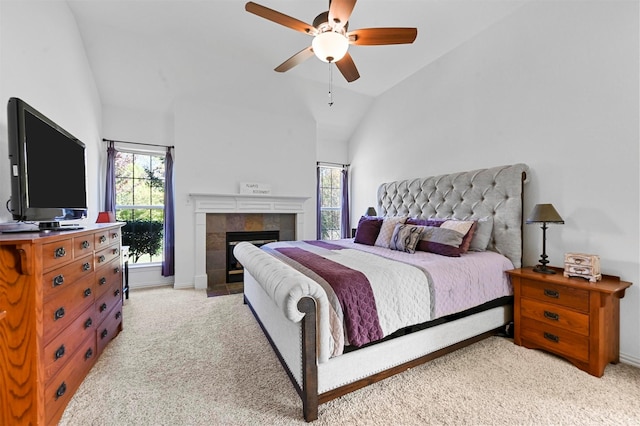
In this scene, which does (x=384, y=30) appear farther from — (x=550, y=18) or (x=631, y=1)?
(x=631, y=1)

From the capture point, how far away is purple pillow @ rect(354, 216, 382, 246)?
312cm

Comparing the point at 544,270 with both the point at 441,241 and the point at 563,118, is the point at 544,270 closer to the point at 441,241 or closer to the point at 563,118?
the point at 441,241

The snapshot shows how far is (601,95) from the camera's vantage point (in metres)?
Answer: 2.03

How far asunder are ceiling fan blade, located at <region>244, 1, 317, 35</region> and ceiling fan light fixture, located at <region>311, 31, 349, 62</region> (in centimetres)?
20

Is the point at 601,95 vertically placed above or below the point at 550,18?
below

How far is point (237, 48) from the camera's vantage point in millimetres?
3297

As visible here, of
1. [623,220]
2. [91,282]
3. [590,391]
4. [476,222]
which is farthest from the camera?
[476,222]

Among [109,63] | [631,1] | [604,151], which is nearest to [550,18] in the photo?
[631,1]

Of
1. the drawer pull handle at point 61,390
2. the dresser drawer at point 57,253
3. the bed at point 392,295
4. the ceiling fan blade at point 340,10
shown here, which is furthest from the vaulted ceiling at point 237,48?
the drawer pull handle at point 61,390

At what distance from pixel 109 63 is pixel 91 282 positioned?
2980 mm

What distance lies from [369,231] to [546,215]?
5.40 feet

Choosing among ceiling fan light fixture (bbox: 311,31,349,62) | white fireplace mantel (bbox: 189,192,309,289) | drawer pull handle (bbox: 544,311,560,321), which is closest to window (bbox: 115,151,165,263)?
white fireplace mantel (bbox: 189,192,309,289)

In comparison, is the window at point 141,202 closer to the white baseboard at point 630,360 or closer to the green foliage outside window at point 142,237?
the green foliage outside window at point 142,237

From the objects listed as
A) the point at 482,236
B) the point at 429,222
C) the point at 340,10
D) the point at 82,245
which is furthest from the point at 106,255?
the point at 482,236
